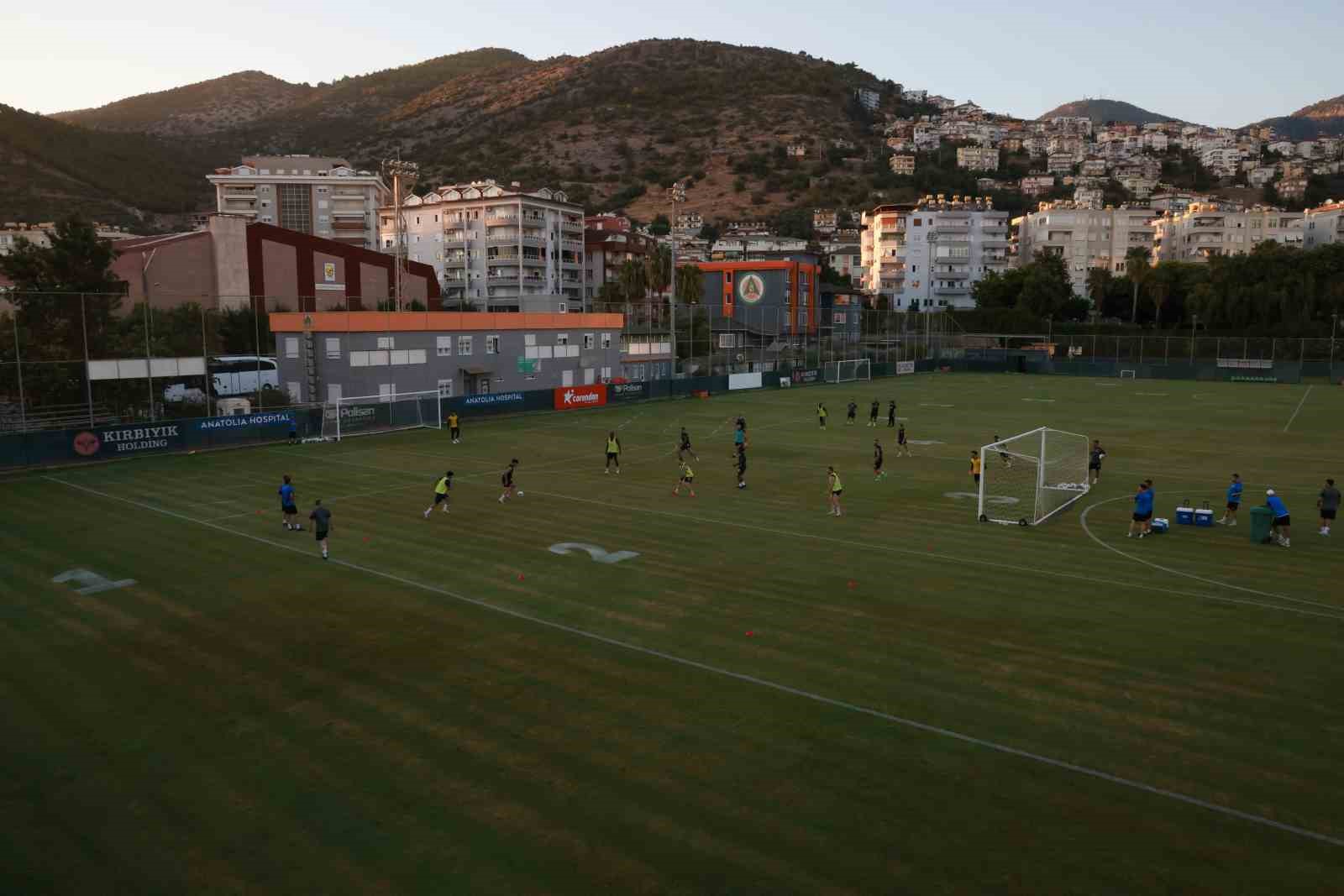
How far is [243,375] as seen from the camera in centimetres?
5797

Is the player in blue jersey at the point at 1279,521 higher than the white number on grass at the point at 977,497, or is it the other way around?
the player in blue jersey at the point at 1279,521

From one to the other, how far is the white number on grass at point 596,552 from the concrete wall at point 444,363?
3553 centimetres

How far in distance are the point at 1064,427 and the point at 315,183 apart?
126548 mm

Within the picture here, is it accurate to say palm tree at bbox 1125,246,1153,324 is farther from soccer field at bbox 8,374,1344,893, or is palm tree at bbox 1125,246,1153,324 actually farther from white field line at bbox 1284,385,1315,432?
soccer field at bbox 8,374,1344,893

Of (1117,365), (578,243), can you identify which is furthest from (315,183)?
(1117,365)

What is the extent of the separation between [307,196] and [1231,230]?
512 ft

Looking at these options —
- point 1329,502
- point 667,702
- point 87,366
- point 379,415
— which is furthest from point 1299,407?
point 87,366

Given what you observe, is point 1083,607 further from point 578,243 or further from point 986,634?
point 578,243

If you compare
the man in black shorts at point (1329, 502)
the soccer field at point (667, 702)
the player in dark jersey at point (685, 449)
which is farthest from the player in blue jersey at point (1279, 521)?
the player in dark jersey at point (685, 449)

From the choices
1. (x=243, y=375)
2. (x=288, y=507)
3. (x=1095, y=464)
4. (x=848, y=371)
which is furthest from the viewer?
(x=848, y=371)

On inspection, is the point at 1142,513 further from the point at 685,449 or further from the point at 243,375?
the point at 243,375

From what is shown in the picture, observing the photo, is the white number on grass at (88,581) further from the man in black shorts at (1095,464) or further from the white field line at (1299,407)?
the white field line at (1299,407)

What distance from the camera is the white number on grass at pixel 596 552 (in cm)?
2294

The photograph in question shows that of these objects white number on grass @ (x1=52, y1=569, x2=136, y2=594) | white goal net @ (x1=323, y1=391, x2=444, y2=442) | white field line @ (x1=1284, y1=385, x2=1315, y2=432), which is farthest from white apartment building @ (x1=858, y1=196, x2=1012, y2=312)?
white number on grass @ (x1=52, y1=569, x2=136, y2=594)
